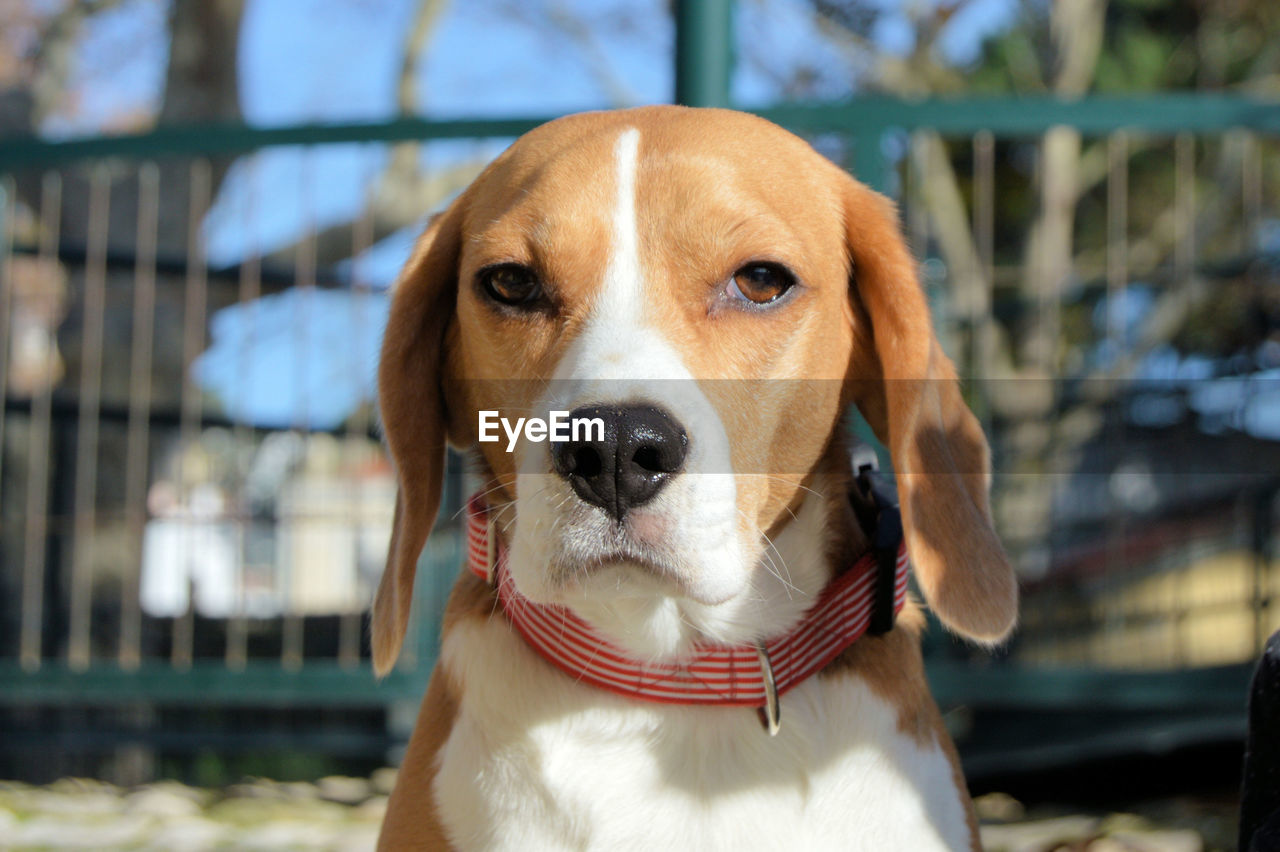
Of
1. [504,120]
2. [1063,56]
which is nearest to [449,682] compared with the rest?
[504,120]

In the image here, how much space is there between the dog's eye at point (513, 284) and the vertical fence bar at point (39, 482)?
11.7 feet

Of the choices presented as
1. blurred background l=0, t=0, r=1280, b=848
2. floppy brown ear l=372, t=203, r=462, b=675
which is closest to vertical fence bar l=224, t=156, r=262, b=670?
blurred background l=0, t=0, r=1280, b=848

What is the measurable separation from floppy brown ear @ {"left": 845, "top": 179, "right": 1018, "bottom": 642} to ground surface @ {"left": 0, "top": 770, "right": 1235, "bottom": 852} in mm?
1582

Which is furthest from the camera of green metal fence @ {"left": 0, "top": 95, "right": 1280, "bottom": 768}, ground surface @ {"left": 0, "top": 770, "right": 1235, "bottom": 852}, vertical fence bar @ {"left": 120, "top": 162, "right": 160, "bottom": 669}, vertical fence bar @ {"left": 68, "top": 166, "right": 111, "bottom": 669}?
vertical fence bar @ {"left": 68, "top": 166, "right": 111, "bottom": 669}

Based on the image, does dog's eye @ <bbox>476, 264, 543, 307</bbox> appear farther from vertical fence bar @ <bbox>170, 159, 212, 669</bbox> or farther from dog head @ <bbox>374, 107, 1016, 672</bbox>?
vertical fence bar @ <bbox>170, 159, 212, 669</bbox>

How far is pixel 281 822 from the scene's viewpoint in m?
3.83

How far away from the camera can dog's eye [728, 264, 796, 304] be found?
1.88 m

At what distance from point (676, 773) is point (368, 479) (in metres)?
4.40

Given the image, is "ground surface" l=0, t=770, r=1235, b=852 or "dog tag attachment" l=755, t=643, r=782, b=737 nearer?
"dog tag attachment" l=755, t=643, r=782, b=737

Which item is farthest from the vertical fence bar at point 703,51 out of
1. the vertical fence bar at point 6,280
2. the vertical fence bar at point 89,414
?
the vertical fence bar at point 6,280

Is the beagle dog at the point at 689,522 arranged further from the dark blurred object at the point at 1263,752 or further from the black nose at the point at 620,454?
the dark blurred object at the point at 1263,752

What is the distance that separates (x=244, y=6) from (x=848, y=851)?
27.4 feet

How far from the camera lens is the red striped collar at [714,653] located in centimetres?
181

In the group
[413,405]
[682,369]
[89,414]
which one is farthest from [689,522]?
[89,414]
